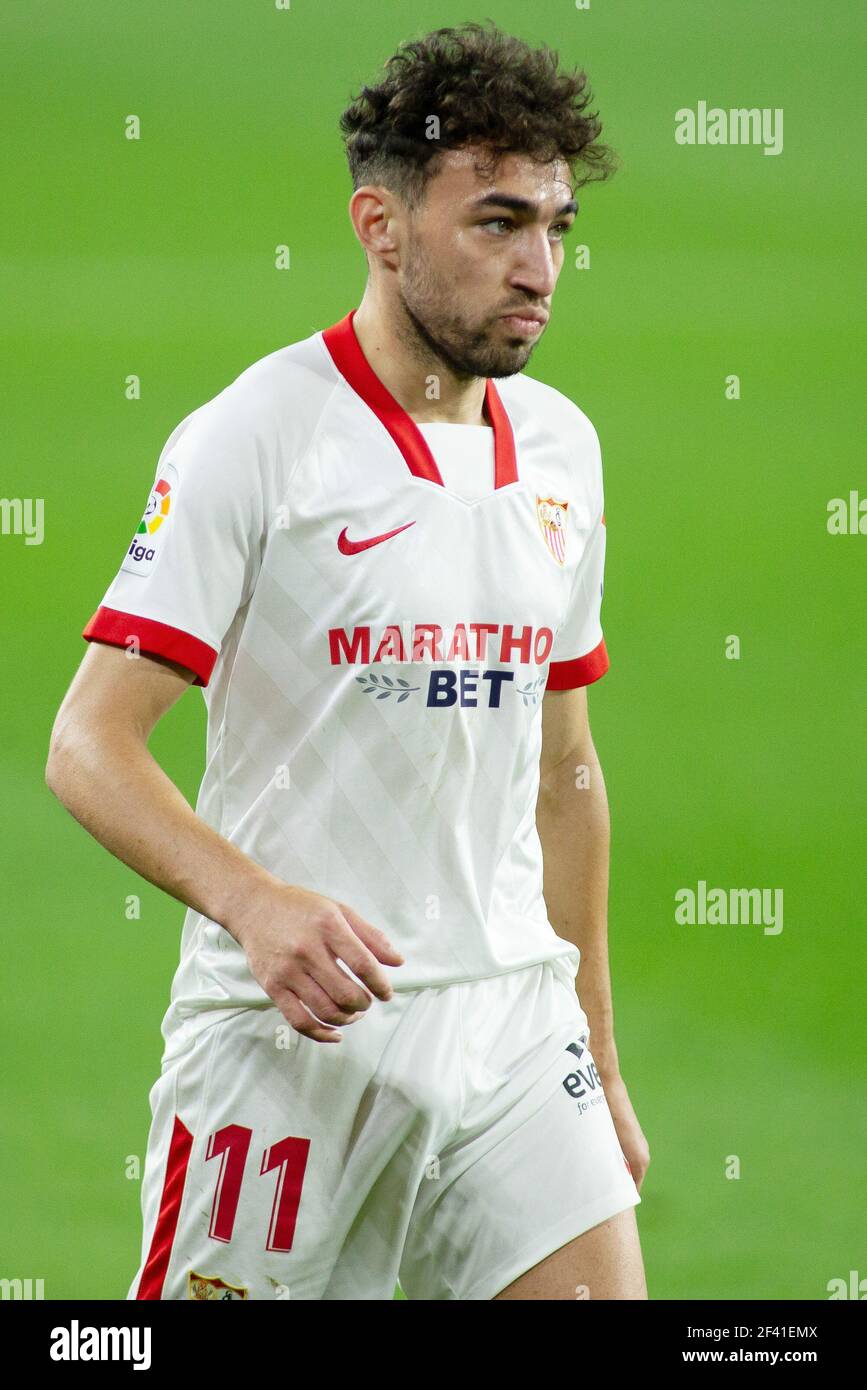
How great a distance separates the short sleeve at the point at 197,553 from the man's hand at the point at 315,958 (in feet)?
1.42

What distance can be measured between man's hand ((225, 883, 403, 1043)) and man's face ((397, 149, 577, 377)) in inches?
34.6

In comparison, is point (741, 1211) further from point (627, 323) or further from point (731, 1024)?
point (627, 323)

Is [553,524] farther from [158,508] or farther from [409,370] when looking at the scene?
[158,508]

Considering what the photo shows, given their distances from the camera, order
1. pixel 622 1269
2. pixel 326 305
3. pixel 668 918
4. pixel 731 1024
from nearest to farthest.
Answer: pixel 622 1269 → pixel 731 1024 → pixel 668 918 → pixel 326 305

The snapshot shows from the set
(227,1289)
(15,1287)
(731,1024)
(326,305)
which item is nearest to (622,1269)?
(227,1289)

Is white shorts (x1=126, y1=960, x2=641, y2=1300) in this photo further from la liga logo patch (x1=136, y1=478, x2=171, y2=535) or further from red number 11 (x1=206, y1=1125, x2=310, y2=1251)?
la liga logo patch (x1=136, y1=478, x2=171, y2=535)

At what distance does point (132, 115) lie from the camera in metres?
9.00

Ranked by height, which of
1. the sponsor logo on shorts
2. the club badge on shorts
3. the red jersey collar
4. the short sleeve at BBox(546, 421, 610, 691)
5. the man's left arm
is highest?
the red jersey collar

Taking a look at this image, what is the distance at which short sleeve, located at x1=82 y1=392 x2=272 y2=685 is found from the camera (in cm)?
246

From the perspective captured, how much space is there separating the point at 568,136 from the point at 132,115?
22.2ft

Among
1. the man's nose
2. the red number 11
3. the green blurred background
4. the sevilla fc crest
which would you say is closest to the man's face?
the man's nose

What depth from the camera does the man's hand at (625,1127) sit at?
2986 millimetres

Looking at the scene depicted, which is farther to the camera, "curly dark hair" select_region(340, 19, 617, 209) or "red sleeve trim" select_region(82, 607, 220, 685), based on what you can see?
"curly dark hair" select_region(340, 19, 617, 209)

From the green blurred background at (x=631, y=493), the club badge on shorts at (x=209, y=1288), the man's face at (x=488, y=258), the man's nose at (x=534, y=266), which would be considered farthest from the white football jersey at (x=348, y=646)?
the green blurred background at (x=631, y=493)
